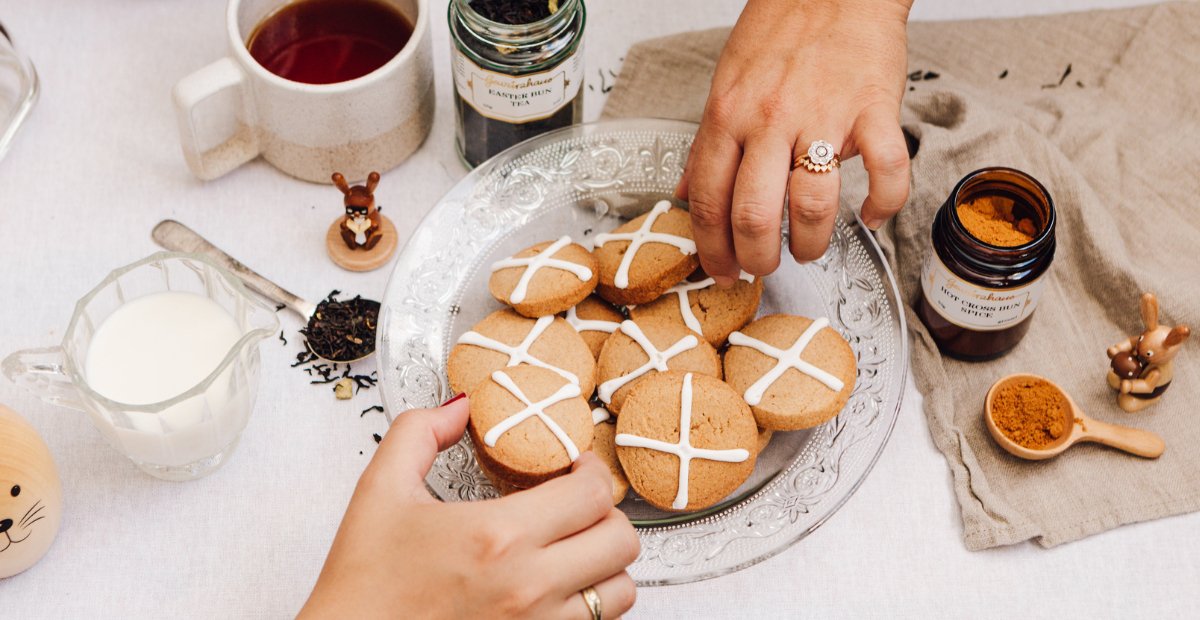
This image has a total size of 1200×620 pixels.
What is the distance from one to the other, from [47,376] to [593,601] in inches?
23.9

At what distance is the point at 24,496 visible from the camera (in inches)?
40.4

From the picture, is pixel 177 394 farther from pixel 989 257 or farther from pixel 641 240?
pixel 989 257

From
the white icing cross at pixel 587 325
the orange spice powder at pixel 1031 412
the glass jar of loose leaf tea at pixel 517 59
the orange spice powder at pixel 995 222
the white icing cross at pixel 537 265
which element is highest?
the glass jar of loose leaf tea at pixel 517 59

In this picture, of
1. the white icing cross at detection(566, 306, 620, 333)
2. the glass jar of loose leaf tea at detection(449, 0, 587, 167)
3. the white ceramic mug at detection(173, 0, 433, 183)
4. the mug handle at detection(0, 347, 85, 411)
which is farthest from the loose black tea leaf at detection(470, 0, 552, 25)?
the mug handle at detection(0, 347, 85, 411)

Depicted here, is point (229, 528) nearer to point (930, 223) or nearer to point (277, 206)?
point (277, 206)

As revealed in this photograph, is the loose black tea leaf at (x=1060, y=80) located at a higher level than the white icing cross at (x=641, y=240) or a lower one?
higher

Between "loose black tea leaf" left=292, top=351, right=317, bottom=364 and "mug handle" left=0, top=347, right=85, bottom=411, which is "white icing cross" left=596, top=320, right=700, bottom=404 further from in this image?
Answer: "mug handle" left=0, top=347, right=85, bottom=411

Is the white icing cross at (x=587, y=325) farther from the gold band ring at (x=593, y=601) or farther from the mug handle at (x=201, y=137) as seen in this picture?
the mug handle at (x=201, y=137)

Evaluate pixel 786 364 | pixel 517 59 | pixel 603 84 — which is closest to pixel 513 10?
pixel 517 59

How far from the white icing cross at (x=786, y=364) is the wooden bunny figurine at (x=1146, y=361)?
34cm

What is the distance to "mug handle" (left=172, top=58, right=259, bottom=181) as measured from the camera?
1.21m

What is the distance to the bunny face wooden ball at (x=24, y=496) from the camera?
101 centimetres

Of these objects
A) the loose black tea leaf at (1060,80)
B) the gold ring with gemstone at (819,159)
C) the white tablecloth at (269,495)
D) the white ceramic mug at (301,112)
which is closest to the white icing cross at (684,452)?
the white tablecloth at (269,495)

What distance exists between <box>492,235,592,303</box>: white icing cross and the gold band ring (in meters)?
0.35
